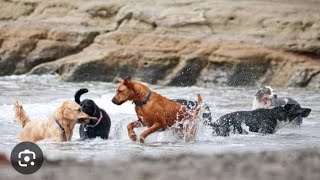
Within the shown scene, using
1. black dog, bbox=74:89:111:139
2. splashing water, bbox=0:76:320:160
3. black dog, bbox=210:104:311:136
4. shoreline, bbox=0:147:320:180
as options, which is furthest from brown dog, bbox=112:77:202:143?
shoreline, bbox=0:147:320:180

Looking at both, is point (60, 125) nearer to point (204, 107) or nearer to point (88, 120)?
point (88, 120)

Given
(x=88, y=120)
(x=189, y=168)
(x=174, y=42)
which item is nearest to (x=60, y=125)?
(x=88, y=120)

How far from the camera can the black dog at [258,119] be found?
1254cm

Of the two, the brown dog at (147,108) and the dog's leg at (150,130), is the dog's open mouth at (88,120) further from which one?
the dog's leg at (150,130)

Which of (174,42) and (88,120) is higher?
(174,42)

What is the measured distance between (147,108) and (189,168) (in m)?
3.99

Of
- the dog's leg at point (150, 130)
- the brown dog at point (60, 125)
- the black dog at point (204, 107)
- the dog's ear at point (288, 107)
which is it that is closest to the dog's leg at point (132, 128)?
the dog's leg at point (150, 130)

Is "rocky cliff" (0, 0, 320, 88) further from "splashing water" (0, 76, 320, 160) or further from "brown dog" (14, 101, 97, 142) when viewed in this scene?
"brown dog" (14, 101, 97, 142)

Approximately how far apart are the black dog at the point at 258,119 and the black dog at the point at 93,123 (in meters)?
1.46

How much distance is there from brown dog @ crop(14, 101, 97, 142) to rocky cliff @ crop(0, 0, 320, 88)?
10216 mm

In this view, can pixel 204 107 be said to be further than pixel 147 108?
Yes

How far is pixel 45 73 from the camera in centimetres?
2333

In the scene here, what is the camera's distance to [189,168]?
7.57 m

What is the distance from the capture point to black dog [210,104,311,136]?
12.5m
